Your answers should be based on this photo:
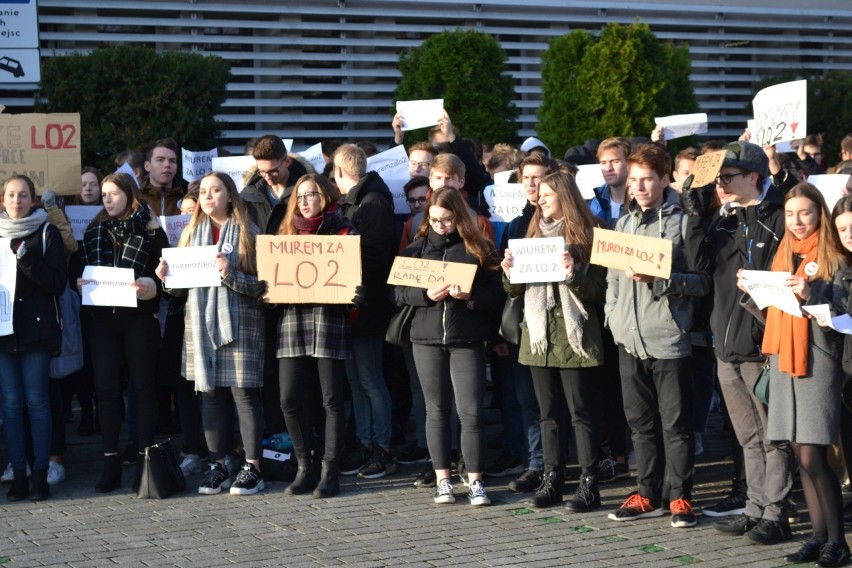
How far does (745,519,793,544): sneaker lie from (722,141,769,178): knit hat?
78.9 inches

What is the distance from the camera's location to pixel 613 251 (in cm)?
741

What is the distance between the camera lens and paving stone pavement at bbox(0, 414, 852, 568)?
22.8 ft

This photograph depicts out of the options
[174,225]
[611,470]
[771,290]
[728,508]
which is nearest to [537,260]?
[771,290]

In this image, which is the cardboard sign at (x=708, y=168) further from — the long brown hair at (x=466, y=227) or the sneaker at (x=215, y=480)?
the sneaker at (x=215, y=480)

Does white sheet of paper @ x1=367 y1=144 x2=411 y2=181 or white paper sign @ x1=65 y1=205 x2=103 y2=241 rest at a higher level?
white sheet of paper @ x1=367 y1=144 x2=411 y2=181

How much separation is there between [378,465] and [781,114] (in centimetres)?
418

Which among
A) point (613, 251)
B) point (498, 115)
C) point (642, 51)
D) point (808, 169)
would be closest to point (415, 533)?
point (613, 251)

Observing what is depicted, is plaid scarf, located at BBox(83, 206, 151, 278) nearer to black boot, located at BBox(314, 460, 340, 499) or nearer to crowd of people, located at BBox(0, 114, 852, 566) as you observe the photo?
crowd of people, located at BBox(0, 114, 852, 566)

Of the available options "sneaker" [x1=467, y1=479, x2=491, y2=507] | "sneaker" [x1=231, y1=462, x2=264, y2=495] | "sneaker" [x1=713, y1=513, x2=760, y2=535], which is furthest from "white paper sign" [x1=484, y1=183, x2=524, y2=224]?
"sneaker" [x1=713, y1=513, x2=760, y2=535]

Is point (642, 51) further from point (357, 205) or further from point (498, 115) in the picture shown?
point (357, 205)

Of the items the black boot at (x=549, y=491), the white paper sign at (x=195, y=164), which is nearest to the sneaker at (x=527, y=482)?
the black boot at (x=549, y=491)

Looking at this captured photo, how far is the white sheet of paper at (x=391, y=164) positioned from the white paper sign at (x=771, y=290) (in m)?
4.26

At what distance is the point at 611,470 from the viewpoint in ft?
28.7

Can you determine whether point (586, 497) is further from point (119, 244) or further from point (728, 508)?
point (119, 244)
